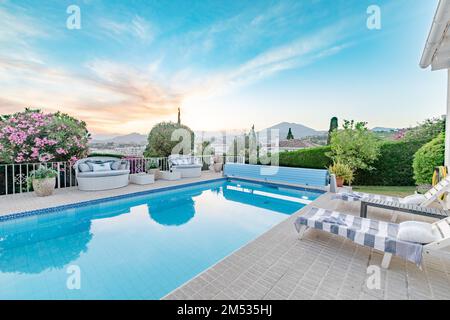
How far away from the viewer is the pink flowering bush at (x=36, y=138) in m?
6.30

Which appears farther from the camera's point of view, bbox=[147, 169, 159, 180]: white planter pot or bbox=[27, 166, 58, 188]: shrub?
bbox=[147, 169, 159, 180]: white planter pot

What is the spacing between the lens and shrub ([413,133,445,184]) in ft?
18.9

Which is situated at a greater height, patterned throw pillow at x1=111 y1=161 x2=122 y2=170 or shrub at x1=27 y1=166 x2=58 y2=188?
patterned throw pillow at x1=111 y1=161 x2=122 y2=170

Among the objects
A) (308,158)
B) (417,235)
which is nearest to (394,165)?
(308,158)

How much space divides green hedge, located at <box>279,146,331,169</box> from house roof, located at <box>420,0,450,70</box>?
5.18 m

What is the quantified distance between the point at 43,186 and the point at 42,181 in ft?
0.51

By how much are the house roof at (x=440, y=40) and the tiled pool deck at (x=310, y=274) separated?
118 inches

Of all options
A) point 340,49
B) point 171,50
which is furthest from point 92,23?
point 340,49

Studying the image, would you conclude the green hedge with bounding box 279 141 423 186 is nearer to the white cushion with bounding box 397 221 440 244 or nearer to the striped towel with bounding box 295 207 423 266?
the striped towel with bounding box 295 207 423 266

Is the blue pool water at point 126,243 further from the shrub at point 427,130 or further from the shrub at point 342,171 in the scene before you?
the shrub at point 427,130

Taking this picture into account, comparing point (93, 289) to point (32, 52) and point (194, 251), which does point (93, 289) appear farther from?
point (32, 52)

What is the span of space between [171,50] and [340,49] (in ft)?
21.5

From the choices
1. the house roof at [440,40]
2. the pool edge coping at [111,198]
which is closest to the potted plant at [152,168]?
the pool edge coping at [111,198]

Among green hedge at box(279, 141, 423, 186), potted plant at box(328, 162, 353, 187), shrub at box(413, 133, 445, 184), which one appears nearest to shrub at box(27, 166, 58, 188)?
potted plant at box(328, 162, 353, 187)
